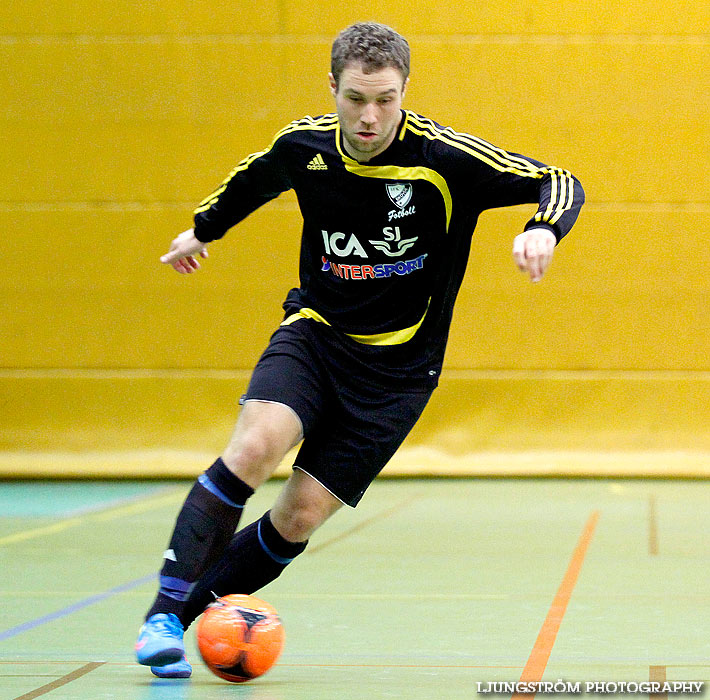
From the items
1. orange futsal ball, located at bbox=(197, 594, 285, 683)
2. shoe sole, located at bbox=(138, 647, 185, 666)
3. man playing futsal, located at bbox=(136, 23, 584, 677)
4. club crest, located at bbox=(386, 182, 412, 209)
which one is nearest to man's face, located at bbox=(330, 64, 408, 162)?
man playing futsal, located at bbox=(136, 23, 584, 677)

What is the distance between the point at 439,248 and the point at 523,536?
9.63 ft

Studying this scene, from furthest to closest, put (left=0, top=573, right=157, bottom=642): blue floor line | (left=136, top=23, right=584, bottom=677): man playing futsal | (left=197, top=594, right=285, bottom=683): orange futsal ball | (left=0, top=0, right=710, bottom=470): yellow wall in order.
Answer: (left=0, top=0, right=710, bottom=470): yellow wall → (left=0, top=573, right=157, bottom=642): blue floor line → (left=136, top=23, right=584, bottom=677): man playing futsal → (left=197, top=594, right=285, bottom=683): orange futsal ball

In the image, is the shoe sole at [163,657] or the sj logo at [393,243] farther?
the sj logo at [393,243]

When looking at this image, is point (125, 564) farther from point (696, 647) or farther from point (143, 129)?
point (143, 129)

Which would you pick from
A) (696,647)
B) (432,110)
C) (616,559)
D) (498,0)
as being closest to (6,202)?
(432,110)

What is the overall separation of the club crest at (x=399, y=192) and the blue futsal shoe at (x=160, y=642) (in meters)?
1.23

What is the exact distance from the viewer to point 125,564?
4.98 m

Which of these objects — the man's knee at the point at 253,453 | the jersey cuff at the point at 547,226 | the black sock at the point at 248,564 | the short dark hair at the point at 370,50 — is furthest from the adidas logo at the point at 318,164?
the black sock at the point at 248,564

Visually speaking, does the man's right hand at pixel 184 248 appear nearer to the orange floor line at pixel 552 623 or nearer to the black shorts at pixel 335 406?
the black shorts at pixel 335 406

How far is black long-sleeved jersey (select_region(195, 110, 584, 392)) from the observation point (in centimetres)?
304

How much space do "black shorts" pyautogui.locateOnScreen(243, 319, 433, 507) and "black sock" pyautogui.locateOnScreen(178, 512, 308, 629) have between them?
217 millimetres

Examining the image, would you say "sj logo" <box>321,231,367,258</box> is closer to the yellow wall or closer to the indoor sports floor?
the indoor sports floor

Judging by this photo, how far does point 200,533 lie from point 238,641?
286mm

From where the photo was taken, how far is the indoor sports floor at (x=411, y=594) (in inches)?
115
